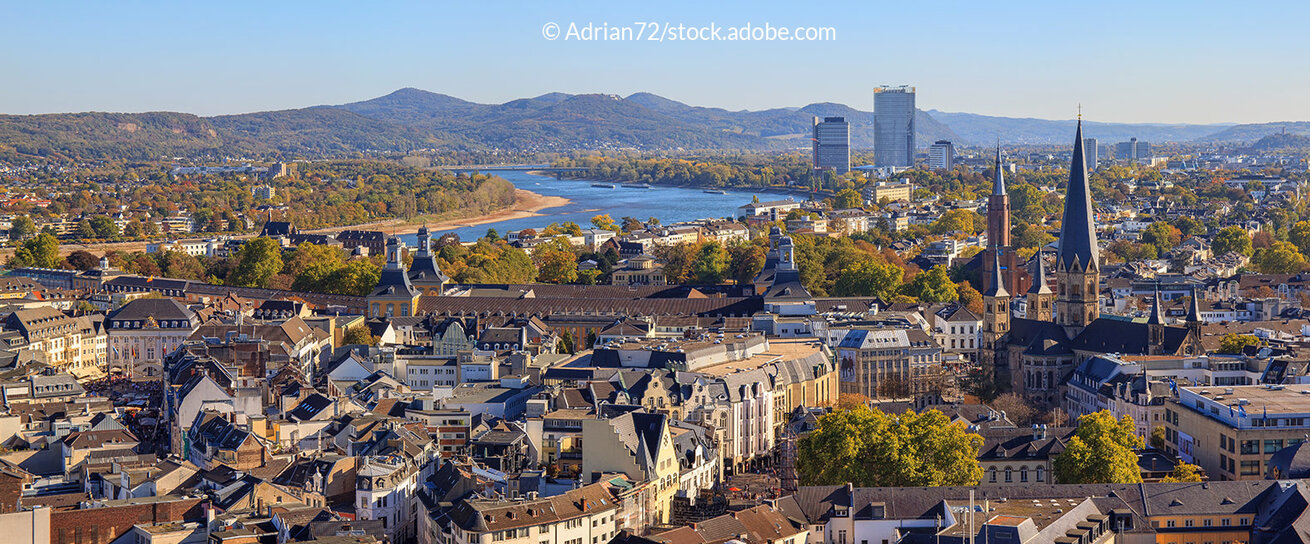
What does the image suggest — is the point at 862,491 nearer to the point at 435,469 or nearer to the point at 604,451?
the point at 604,451

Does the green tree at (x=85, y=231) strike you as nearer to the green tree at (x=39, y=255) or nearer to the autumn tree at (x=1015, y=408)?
the green tree at (x=39, y=255)

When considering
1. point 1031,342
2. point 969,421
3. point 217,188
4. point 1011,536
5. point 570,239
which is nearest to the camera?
point 1011,536

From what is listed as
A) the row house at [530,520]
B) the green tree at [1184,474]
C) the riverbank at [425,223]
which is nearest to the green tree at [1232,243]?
the riverbank at [425,223]

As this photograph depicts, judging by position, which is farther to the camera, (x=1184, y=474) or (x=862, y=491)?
(x=1184, y=474)

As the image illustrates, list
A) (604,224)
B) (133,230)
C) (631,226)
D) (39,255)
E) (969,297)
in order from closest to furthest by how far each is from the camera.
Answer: (969,297), (39,255), (631,226), (133,230), (604,224)

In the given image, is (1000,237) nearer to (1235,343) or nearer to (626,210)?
(1235,343)

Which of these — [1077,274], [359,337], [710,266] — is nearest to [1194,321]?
[1077,274]

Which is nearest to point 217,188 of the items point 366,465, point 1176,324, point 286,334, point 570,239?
point 570,239
